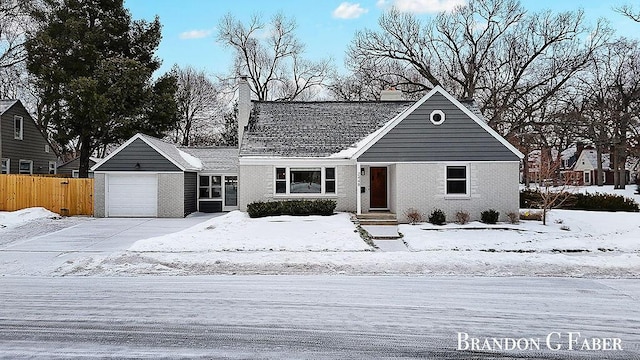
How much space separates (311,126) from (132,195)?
897 cm

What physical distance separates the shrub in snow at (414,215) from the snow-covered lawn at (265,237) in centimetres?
246

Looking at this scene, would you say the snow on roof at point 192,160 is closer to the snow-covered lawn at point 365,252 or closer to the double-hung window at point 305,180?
the double-hung window at point 305,180

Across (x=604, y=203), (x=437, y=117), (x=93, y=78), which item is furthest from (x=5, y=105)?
(x=604, y=203)

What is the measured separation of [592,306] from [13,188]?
23573mm

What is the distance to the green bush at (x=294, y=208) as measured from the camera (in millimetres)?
19906

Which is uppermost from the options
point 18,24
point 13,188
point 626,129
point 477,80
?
point 18,24

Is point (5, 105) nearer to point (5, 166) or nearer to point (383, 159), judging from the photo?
point (5, 166)

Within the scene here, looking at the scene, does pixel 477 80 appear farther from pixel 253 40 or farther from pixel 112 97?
pixel 112 97

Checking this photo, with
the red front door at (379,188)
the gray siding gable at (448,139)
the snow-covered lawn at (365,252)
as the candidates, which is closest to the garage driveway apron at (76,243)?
the snow-covered lawn at (365,252)

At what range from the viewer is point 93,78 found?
1183 inches

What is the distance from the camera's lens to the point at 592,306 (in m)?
7.80

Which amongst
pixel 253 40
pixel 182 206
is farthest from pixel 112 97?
pixel 253 40

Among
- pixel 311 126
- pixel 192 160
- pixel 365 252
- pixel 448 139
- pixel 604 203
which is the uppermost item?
pixel 311 126

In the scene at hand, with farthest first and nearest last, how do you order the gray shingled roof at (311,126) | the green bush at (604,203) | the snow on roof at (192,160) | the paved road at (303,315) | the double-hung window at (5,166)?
the double-hung window at (5,166)
the snow on roof at (192,160)
the green bush at (604,203)
the gray shingled roof at (311,126)
the paved road at (303,315)
